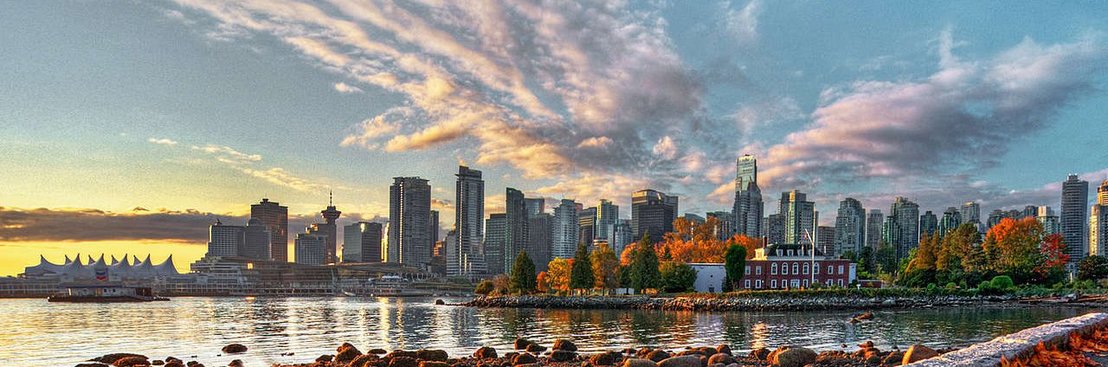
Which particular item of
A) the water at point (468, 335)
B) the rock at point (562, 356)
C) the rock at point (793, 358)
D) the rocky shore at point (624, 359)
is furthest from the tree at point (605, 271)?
the rock at point (793, 358)

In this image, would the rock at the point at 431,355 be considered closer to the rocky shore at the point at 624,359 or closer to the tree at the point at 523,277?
the rocky shore at the point at 624,359

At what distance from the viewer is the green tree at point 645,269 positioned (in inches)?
4181

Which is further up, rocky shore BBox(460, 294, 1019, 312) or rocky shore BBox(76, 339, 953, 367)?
rocky shore BBox(76, 339, 953, 367)

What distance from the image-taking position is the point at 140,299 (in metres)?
174

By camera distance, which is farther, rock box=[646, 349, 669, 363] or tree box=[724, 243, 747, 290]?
tree box=[724, 243, 747, 290]

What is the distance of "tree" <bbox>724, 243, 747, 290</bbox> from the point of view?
335 ft

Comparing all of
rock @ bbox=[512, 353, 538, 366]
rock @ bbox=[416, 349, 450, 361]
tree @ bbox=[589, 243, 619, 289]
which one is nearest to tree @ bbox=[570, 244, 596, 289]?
tree @ bbox=[589, 243, 619, 289]

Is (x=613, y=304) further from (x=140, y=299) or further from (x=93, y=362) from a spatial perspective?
(x=140, y=299)

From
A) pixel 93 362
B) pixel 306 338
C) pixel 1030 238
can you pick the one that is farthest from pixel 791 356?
pixel 1030 238

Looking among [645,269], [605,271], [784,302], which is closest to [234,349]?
[784,302]

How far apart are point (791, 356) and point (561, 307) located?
3036 inches

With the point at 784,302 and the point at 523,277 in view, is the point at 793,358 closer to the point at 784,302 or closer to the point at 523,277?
the point at 784,302

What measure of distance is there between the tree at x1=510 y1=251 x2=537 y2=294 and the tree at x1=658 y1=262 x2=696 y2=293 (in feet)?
86.5

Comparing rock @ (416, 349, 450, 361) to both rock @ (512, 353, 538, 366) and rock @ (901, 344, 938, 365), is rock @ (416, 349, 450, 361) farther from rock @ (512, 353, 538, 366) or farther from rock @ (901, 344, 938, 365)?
rock @ (901, 344, 938, 365)
